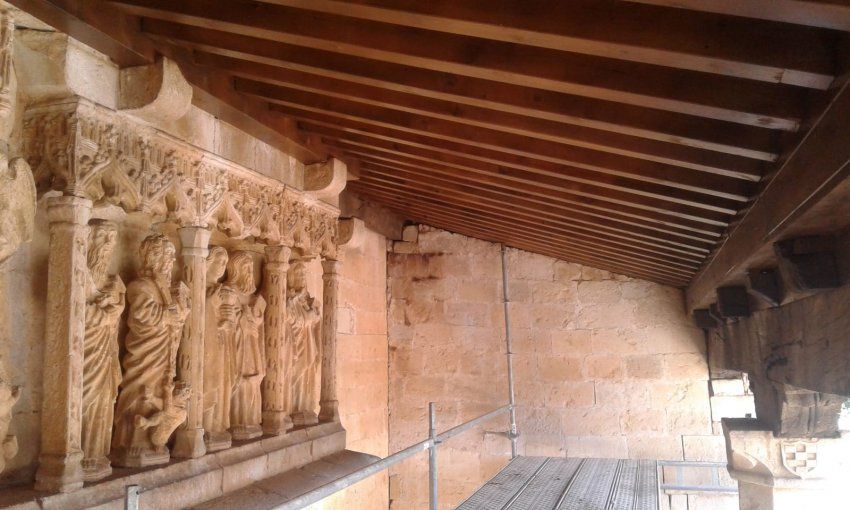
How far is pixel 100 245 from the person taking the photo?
8.02ft

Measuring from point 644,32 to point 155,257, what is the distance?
85.5 inches

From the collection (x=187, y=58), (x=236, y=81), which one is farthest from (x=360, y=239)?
(x=187, y=58)

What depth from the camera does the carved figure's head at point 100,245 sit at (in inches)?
95.4

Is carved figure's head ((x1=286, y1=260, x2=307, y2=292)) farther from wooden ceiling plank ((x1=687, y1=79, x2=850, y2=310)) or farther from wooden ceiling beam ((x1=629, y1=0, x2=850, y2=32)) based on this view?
wooden ceiling beam ((x1=629, y1=0, x2=850, y2=32))

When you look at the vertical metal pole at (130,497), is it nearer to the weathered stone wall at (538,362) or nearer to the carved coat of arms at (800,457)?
the carved coat of arms at (800,457)

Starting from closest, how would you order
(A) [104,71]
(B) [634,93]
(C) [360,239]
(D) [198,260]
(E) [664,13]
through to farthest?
(E) [664,13]
(B) [634,93]
(A) [104,71]
(D) [198,260]
(C) [360,239]

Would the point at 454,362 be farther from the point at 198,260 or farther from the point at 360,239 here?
the point at 198,260

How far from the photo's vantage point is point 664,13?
1.70m

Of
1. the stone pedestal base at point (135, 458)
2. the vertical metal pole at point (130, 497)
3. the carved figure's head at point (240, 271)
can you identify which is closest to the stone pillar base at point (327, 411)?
the carved figure's head at point (240, 271)

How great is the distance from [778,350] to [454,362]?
3.72 metres

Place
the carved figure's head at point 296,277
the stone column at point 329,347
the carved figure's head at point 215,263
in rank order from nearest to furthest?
1. the carved figure's head at point 215,263
2. the carved figure's head at point 296,277
3. the stone column at point 329,347

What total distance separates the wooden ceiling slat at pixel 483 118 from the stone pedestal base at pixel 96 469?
5.77 ft

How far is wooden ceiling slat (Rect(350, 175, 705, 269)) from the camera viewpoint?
4.40 metres

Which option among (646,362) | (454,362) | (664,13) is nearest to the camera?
(664,13)
